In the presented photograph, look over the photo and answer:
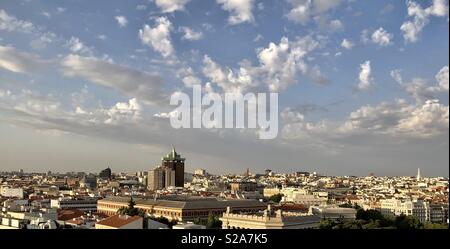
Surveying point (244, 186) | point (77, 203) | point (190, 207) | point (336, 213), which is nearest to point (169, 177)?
point (244, 186)

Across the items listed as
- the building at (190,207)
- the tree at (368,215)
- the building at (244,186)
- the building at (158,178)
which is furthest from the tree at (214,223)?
the building at (158,178)

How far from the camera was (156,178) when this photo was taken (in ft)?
145

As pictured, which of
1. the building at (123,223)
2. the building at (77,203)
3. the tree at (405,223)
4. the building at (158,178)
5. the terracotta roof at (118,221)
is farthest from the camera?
the building at (158,178)

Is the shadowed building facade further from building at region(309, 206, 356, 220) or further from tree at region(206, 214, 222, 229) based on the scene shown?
tree at region(206, 214, 222, 229)

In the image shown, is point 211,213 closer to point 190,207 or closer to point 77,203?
point 190,207

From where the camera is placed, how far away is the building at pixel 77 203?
25436 millimetres

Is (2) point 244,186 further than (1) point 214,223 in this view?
Yes

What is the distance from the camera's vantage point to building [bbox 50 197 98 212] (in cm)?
2544

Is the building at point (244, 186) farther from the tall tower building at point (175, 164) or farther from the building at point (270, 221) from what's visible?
the building at point (270, 221)

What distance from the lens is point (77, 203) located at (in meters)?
27.1

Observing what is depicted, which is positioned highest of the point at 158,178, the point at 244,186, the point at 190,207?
the point at 158,178

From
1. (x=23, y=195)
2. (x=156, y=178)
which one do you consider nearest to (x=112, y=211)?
(x=23, y=195)

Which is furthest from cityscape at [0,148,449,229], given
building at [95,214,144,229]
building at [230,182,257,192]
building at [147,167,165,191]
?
building at [147,167,165,191]
